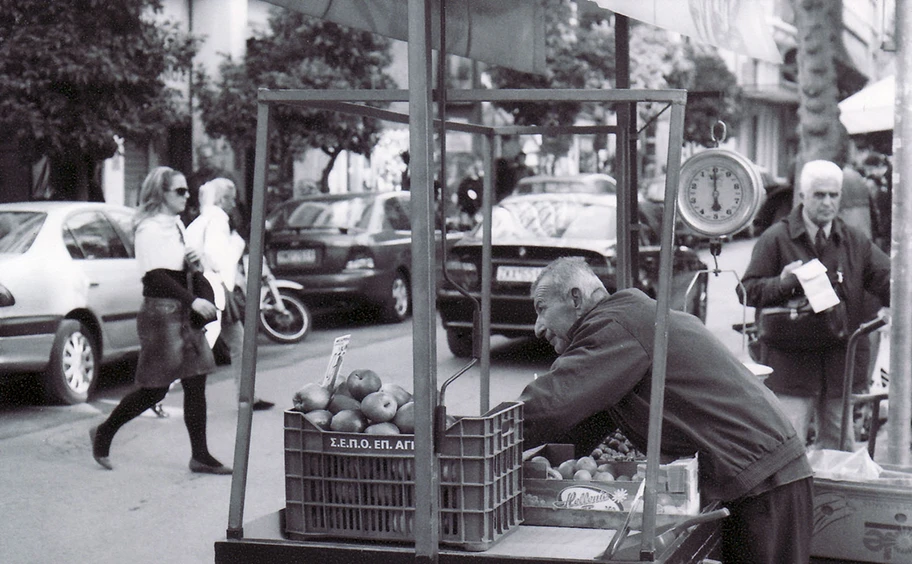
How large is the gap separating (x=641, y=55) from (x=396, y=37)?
24364 millimetres

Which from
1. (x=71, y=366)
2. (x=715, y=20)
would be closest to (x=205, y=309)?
(x=71, y=366)

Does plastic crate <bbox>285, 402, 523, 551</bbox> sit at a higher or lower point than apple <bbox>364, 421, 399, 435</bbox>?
lower

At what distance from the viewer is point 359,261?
48.6 ft

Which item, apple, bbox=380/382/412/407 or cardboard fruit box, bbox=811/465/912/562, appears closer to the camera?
apple, bbox=380/382/412/407

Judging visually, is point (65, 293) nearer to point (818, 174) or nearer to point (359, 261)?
point (359, 261)

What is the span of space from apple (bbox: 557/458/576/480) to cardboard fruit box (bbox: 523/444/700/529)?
22 cm

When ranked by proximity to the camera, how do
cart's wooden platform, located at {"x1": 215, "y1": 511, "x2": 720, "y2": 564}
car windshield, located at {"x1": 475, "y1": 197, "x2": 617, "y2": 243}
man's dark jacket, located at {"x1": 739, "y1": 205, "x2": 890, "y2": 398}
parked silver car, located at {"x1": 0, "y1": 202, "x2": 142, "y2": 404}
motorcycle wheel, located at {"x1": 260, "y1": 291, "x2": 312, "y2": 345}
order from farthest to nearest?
motorcycle wheel, located at {"x1": 260, "y1": 291, "x2": 312, "y2": 345} < car windshield, located at {"x1": 475, "y1": 197, "x2": 617, "y2": 243} < parked silver car, located at {"x1": 0, "y1": 202, "x2": 142, "y2": 404} < man's dark jacket, located at {"x1": 739, "y1": 205, "x2": 890, "y2": 398} < cart's wooden platform, located at {"x1": 215, "y1": 511, "x2": 720, "y2": 564}

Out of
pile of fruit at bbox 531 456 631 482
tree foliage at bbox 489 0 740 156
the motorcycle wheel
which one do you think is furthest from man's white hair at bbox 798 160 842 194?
tree foliage at bbox 489 0 740 156

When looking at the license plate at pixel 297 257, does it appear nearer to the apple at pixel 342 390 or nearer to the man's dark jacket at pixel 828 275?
the man's dark jacket at pixel 828 275

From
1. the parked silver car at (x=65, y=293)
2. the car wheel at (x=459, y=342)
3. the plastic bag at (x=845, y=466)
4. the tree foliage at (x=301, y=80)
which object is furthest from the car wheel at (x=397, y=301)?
the plastic bag at (x=845, y=466)

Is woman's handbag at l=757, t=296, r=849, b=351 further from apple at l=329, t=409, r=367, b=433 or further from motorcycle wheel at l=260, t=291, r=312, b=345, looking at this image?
motorcycle wheel at l=260, t=291, r=312, b=345

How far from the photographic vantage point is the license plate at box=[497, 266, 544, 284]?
37.3ft

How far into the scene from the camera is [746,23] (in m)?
5.11

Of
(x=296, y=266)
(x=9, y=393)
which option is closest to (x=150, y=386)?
(x=9, y=393)
